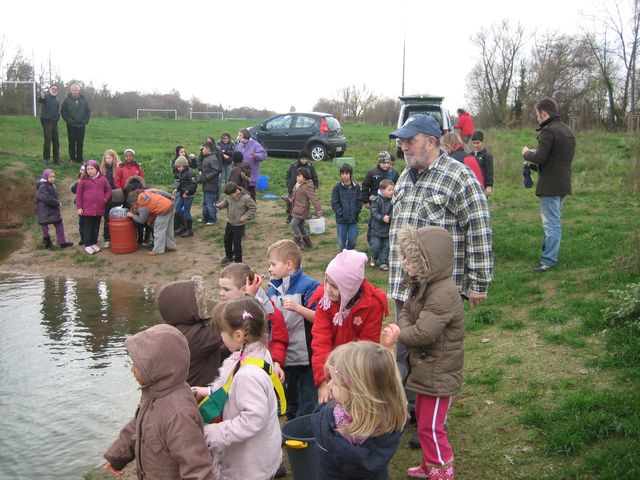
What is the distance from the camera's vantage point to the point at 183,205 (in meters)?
13.5

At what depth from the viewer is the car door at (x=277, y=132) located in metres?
21.6

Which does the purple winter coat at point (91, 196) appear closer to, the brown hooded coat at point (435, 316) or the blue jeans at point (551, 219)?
the blue jeans at point (551, 219)

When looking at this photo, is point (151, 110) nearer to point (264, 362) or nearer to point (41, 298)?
point (41, 298)

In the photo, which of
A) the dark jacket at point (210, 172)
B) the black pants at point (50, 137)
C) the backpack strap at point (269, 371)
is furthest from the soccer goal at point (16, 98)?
the backpack strap at point (269, 371)

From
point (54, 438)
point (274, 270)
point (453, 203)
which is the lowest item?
point (54, 438)

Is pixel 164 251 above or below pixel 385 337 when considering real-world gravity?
below

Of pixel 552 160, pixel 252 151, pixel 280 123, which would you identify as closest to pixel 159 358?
pixel 552 160

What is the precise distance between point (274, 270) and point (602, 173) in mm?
14482

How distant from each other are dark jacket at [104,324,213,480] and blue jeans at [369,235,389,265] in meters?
7.48

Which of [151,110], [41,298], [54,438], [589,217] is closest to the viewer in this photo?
[54,438]

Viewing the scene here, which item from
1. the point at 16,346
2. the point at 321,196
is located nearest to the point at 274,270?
the point at 16,346

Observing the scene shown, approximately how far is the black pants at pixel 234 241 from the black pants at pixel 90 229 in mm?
2977

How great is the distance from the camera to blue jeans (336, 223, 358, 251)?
11.1 metres

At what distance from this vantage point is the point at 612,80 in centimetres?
3638
